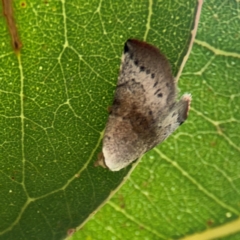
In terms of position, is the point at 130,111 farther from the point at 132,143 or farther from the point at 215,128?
the point at 215,128

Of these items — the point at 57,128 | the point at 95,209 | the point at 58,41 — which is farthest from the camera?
the point at 95,209

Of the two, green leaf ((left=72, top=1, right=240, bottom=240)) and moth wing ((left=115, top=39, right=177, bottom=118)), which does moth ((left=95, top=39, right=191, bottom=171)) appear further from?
green leaf ((left=72, top=1, right=240, bottom=240))

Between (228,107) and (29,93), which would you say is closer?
(29,93)

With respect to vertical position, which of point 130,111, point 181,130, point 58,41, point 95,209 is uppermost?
point 58,41

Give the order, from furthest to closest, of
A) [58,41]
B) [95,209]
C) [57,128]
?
1. [95,209]
2. [57,128]
3. [58,41]

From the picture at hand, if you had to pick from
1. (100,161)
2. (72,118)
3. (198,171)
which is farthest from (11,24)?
(198,171)

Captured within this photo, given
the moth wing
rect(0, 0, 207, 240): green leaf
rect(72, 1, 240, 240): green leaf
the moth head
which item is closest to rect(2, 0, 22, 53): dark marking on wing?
rect(0, 0, 207, 240): green leaf

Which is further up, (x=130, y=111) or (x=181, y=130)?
(x=130, y=111)

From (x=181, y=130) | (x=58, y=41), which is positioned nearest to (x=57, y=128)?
(x=58, y=41)
